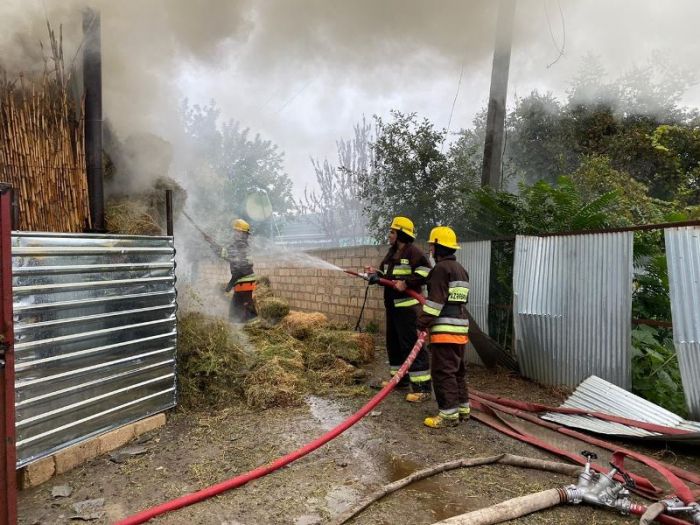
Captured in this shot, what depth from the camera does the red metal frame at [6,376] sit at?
221 centimetres

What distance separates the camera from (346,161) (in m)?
19.2

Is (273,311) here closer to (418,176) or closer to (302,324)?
(302,324)

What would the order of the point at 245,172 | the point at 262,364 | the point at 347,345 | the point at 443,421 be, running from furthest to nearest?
the point at 245,172 < the point at 347,345 < the point at 262,364 < the point at 443,421

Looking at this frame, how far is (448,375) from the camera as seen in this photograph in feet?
14.8

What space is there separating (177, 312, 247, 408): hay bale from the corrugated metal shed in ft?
10.7

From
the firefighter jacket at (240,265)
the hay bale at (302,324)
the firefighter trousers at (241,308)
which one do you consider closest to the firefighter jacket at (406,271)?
the hay bale at (302,324)

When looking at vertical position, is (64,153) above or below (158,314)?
above

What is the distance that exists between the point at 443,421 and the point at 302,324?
3.53 m

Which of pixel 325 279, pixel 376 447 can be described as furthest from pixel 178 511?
pixel 325 279

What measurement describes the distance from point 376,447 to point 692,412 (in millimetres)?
2683

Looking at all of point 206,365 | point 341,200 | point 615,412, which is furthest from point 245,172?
point 615,412

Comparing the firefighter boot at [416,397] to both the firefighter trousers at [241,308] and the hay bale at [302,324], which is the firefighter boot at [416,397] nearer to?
the hay bale at [302,324]

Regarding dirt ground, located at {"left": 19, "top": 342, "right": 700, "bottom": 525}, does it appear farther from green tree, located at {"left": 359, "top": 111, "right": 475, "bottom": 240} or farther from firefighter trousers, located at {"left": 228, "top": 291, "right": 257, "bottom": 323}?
green tree, located at {"left": 359, "top": 111, "right": 475, "bottom": 240}

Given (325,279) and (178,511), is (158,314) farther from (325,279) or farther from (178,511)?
(325,279)
